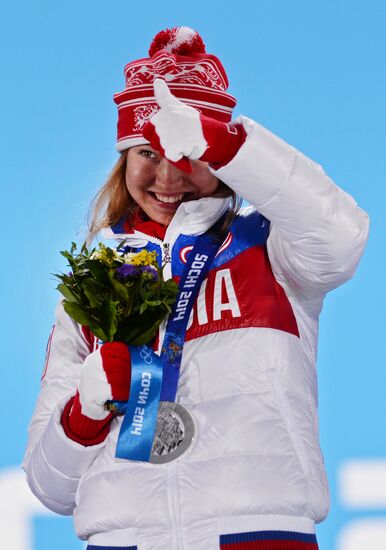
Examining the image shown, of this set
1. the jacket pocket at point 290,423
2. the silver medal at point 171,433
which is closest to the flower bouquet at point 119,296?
the silver medal at point 171,433

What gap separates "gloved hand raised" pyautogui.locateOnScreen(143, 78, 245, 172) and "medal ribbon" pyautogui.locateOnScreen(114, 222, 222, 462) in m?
0.31

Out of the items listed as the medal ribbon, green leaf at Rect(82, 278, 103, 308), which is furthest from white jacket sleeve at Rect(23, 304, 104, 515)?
green leaf at Rect(82, 278, 103, 308)

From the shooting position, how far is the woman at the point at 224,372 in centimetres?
204

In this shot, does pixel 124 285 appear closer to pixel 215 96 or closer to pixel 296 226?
pixel 296 226

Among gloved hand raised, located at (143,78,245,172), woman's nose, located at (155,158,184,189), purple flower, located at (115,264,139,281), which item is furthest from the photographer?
woman's nose, located at (155,158,184,189)

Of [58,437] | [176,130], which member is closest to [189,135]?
[176,130]

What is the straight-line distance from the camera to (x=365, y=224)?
2.12 metres

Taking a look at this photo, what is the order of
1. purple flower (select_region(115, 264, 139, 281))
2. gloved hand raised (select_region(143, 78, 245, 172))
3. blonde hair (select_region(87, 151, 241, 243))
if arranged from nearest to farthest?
gloved hand raised (select_region(143, 78, 245, 172)), purple flower (select_region(115, 264, 139, 281)), blonde hair (select_region(87, 151, 241, 243))

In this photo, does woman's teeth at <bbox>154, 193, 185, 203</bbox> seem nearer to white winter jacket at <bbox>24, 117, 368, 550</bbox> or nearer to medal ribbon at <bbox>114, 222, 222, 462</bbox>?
white winter jacket at <bbox>24, 117, 368, 550</bbox>

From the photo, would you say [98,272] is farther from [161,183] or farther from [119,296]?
[161,183]

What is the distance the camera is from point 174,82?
241 cm

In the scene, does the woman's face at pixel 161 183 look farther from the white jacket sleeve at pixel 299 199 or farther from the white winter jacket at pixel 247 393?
the white jacket sleeve at pixel 299 199

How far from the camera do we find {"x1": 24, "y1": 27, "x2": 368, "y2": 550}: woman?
2045mm

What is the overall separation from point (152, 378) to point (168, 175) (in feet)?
1.61
